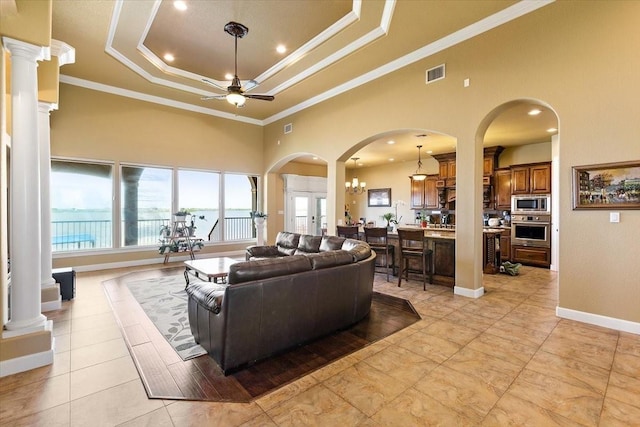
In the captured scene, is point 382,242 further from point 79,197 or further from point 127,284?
point 79,197

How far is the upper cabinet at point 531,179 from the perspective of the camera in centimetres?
716

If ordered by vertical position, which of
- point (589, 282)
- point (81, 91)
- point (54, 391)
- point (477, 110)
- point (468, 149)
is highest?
point (81, 91)

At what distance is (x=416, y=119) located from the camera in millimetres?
5082

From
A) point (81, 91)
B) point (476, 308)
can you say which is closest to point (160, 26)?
point (81, 91)

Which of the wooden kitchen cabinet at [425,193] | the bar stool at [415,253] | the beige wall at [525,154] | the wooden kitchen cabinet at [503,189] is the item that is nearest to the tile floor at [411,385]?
the bar stool at [415,253]

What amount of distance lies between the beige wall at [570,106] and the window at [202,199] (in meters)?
5.88

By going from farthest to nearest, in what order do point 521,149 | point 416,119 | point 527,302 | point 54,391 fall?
point 521,149 < point 416,119 < point 527,302 < point 54,391

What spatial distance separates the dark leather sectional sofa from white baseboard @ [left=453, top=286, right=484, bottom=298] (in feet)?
6.74

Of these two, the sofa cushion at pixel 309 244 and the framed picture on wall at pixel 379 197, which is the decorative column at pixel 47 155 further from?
the framed picture on wall at pixel 379 197

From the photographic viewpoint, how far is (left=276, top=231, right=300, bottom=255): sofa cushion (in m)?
5.78

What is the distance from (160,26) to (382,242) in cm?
521

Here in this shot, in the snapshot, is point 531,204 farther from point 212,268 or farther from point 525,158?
point 212,268

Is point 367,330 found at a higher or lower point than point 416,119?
lower

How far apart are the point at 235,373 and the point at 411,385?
142 cm
